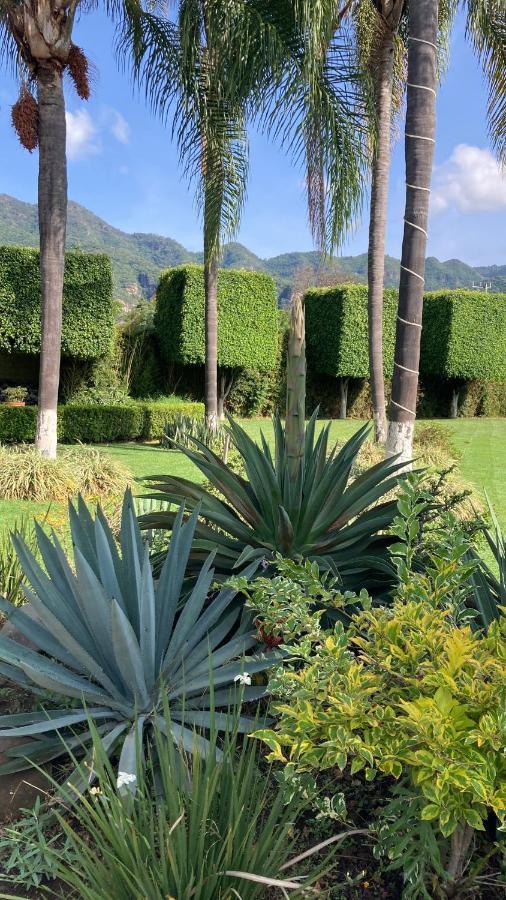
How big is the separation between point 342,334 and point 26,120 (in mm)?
11857

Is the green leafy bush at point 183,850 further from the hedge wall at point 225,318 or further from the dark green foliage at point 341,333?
the dark green foliage at point 341,333

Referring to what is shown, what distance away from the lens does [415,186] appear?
19.9 feet

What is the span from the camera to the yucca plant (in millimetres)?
2920

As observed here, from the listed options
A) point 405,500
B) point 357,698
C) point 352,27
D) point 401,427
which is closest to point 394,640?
point 357,698

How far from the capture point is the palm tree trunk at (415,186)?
5.95m

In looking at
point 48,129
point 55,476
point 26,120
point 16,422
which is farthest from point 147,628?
point 16,422

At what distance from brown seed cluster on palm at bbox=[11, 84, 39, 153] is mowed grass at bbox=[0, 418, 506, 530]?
4745 millimetres

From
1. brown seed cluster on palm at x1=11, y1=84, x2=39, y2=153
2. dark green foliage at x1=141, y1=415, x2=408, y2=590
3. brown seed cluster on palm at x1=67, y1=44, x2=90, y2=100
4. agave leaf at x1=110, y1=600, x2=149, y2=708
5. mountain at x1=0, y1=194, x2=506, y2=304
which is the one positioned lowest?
agave leaf at x1=110, y1=600, x2=149, y2=708

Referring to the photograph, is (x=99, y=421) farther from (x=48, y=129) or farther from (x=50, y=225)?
(x=48, y=129)

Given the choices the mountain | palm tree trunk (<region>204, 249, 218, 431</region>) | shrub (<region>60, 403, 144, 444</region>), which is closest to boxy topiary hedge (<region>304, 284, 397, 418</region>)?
shrub (<region>60, 403, 144, 444</region>)

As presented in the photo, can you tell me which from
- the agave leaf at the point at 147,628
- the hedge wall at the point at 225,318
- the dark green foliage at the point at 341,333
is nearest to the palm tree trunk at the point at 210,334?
the hedge wall at the point at 225,318

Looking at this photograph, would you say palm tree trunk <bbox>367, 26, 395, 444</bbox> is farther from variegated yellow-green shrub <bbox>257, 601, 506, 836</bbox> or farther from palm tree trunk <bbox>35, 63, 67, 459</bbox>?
variegated yellow-green shrub <bbox>257, 601, 506, 836</bbox>

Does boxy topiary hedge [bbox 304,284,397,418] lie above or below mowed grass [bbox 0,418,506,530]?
above

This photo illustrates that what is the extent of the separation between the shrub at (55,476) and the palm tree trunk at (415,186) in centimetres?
396
